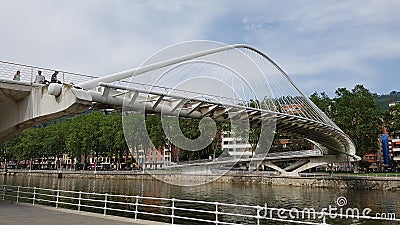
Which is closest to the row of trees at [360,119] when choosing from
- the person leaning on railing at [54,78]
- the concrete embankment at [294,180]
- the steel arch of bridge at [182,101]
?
the concrete embankment at [294,180]

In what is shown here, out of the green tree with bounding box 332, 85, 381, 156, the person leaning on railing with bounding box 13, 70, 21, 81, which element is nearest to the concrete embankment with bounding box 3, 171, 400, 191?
the green tree with bounding box 332, 85, 381, 156

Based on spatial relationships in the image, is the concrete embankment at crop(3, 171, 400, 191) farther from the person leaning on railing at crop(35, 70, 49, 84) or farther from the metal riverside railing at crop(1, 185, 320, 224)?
the person leaning on railing at crop(35, 70, 49, 84)

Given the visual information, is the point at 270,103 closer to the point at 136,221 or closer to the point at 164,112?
the point at 164,112

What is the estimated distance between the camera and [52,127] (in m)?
103

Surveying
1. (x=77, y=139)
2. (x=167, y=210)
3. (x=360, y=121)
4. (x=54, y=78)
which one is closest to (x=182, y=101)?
(x=54, y=78)

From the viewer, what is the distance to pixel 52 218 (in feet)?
48.5

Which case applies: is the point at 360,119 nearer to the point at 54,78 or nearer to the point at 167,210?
the point at 167,210

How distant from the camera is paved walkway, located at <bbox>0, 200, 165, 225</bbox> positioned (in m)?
13.8

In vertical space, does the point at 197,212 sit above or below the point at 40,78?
below

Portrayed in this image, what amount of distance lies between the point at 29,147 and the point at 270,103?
79.3 m

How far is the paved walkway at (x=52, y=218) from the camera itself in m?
13.8

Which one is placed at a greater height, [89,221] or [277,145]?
[277,145]

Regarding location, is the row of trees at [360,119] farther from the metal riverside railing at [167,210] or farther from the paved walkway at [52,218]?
the paved walkway at [52,218]

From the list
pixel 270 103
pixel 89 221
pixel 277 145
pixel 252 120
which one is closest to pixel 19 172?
pixel 277 145
